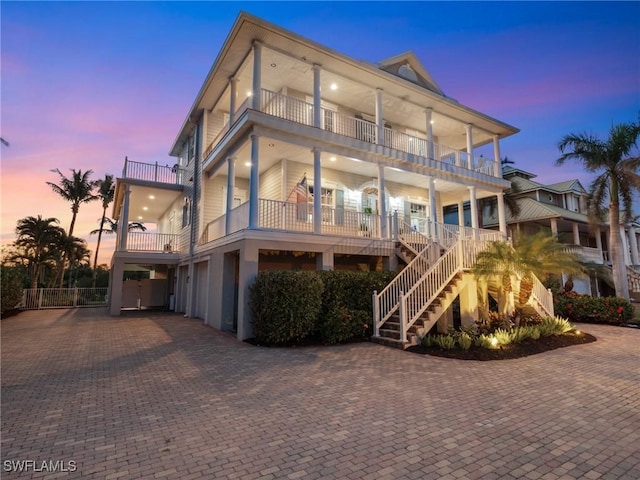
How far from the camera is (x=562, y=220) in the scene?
77.4 feet

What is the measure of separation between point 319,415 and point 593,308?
14.7 metres

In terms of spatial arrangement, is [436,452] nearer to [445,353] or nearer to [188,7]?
[445,353]

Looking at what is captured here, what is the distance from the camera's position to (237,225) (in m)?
11.1

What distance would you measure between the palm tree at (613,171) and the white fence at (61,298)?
2943 cm

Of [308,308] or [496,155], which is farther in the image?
[496,155]

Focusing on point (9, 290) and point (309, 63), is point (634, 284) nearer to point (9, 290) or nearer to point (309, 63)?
point (309, 63)

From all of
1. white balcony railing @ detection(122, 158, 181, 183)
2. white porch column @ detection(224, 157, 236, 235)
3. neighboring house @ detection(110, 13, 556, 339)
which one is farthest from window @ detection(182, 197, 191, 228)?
white porch column @ detection(224, 157, 236, 235)

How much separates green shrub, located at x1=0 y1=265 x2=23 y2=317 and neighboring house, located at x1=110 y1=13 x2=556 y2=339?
4342mm

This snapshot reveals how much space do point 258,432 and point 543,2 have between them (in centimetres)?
1725

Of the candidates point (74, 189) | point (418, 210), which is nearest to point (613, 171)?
point (418, 210)

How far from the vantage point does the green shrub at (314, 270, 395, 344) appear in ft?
29.7

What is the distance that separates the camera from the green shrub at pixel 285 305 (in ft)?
28.5

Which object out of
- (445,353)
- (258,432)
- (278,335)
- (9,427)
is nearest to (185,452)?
(258,432)

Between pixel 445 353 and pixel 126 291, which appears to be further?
pixel 126 291
